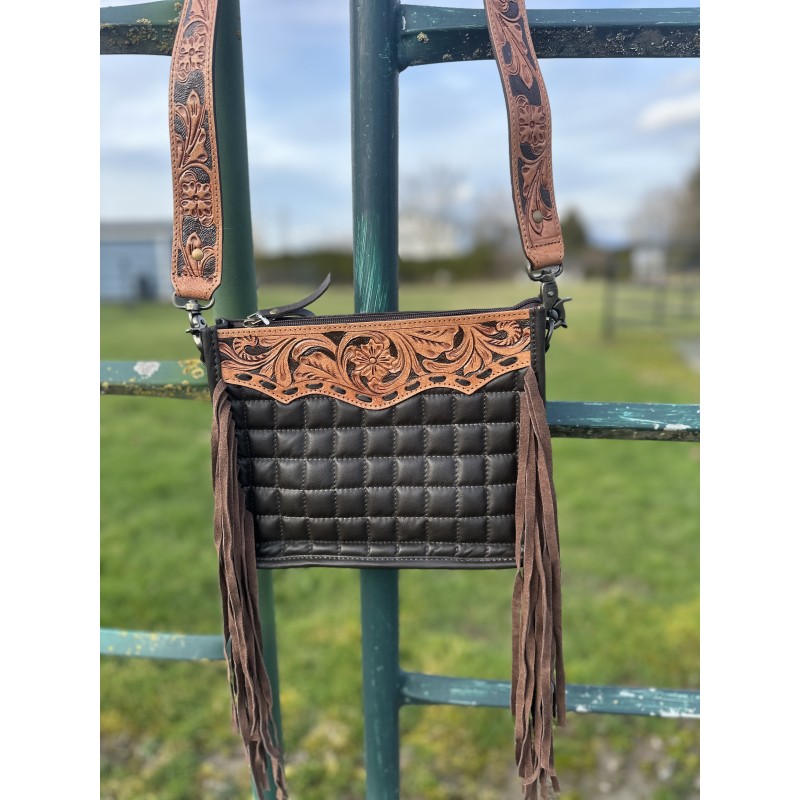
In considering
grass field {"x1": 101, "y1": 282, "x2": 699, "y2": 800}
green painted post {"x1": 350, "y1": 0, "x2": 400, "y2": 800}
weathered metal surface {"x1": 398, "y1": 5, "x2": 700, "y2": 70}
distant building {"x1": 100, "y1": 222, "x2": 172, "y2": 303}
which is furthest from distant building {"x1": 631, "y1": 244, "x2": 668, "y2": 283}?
green painted post {"x1": 350, "y1": 0, "x2": 400, "y2": 800}

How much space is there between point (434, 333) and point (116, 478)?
3.06 metres

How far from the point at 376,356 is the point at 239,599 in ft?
1.32

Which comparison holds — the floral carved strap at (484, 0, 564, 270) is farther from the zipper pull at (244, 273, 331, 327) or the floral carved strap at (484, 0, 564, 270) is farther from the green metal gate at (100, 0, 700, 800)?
the zipper pull at (244, 273, 331, 327)

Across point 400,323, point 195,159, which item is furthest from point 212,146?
point 400,323

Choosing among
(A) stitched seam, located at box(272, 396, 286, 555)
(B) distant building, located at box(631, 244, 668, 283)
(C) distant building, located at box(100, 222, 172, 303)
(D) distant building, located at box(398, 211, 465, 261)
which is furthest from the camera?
(C) distant building, located at box(100, 222, 172, 303)

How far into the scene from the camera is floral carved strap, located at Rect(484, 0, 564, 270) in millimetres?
880

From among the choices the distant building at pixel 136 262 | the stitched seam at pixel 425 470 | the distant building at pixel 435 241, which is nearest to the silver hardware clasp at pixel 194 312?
the stitched seam at pixel 425 470

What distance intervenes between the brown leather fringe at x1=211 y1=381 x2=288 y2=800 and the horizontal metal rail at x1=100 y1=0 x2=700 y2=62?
0.57m

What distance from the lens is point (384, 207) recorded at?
0.99 meters

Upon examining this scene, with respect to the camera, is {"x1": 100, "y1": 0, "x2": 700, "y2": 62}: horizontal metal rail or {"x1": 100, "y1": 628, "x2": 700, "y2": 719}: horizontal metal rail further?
{"x1": 100, "y1": 628, "x2": 700, "y2": 719}: horizontal metal rail

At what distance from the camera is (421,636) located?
2207 millimetres

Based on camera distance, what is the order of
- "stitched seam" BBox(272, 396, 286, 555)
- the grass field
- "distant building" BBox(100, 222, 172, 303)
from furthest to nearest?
"distant building" BBox(100, 222, 172, 303), the grass field, "stitched seam" BBox(272, 396, 286, 555)

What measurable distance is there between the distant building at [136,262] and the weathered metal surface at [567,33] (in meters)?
11.7

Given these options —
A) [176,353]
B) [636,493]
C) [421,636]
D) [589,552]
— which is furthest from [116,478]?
[176,353]
